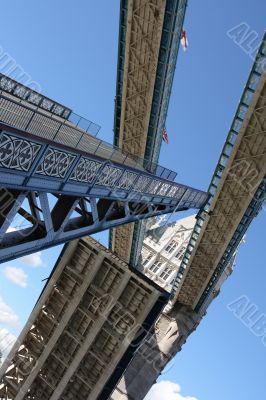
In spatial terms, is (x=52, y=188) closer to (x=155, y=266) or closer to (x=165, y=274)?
(x=155, y=266)

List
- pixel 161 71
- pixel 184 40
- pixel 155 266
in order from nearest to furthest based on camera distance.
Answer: pixel 184 40
pixel 161 71
pixel 155 266

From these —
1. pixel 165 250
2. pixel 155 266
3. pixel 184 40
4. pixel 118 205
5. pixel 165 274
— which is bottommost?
pixel 165 274

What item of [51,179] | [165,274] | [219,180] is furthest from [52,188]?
[165,274]

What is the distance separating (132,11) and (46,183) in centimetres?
1873

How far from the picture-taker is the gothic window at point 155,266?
75.2m

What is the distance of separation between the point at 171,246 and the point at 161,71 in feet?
174

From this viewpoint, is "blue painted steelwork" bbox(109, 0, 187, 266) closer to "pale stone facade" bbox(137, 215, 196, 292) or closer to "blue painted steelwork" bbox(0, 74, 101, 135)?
"blue painted steelwork" bbox(0, 74, 101, 135)

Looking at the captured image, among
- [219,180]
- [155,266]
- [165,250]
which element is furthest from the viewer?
[165,250]

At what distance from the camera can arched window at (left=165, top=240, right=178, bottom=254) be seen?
78.0 meters

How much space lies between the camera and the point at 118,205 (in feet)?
62.4

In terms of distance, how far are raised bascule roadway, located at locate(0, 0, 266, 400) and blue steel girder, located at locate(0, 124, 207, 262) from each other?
5 cm

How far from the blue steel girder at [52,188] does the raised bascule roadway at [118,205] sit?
51mm

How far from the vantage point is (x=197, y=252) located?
39.0 metres

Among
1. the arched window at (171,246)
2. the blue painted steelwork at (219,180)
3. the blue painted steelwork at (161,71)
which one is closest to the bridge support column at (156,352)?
the blue painted steelwork at (219,180)
